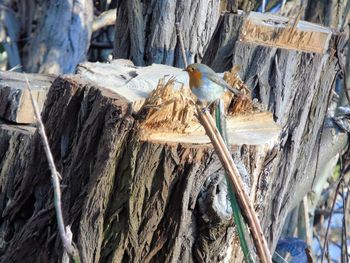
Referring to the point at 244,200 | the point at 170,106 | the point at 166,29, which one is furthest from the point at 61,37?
the point at 244,200

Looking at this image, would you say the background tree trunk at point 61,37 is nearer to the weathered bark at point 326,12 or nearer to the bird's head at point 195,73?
the weathered bark at point 326,12

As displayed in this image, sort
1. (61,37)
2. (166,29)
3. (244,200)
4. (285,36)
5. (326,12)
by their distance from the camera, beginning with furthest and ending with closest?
(61,37) → (326,12) → (166,29) → (285,36) → (244,200)

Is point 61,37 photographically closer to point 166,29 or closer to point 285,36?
point 166,29

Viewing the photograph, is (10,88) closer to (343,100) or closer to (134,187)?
(134,187)

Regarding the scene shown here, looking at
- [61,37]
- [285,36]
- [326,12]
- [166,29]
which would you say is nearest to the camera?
[285,36]

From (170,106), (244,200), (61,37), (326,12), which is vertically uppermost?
(244,200)

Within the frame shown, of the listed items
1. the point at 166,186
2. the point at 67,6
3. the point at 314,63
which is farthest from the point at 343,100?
the point at 166,186

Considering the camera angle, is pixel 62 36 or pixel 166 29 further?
pixel 62 36
